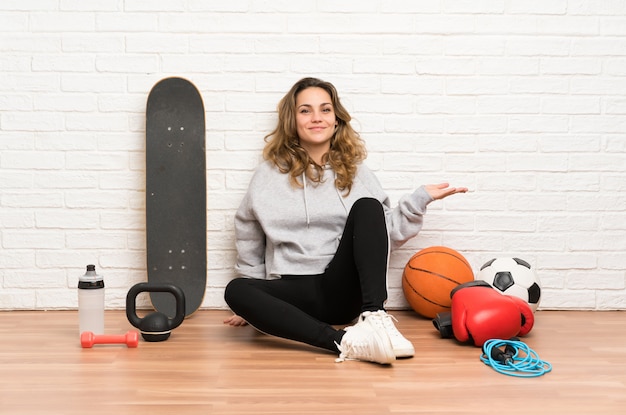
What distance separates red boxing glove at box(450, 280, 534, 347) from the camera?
7.31 feet

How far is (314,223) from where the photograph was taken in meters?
2.60

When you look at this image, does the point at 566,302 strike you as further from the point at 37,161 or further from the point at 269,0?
the point at 37,161

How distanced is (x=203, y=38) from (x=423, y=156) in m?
1.02

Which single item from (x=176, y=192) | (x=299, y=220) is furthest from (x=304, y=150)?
(x=176, y=192)

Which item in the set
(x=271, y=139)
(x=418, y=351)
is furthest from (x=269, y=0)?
(x=418, y=351)

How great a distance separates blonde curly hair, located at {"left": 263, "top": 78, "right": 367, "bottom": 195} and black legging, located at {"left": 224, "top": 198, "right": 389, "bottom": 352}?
304mm

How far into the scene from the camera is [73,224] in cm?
285

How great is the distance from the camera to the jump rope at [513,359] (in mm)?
1981

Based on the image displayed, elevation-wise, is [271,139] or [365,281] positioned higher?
[271,139]

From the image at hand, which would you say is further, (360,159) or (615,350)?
(360,159)

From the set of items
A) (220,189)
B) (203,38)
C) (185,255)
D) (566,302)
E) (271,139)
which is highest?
(203,38)

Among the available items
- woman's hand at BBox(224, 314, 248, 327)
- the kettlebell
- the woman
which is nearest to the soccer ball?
the woman

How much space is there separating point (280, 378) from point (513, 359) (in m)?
0.71

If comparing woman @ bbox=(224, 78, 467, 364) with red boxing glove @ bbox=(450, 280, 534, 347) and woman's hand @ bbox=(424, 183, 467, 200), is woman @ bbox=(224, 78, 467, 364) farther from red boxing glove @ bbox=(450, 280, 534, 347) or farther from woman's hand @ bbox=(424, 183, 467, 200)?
red boxing glove @ bbox=(450, 280, 534, 347)
